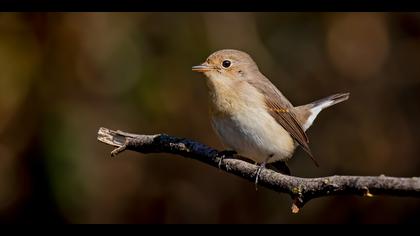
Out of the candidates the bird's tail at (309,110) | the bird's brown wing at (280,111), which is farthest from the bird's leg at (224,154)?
the bird's tail at (309,110)

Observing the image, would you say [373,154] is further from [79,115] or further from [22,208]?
[22,208]

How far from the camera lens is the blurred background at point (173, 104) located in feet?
20.6

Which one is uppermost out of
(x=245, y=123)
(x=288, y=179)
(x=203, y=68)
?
(x=203, y=68)

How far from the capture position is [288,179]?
10.9 ft

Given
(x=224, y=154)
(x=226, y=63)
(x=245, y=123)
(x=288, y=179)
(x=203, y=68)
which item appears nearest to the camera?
(x=288, y=179)

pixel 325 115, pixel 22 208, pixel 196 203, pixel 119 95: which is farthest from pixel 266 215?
pixel 22 208

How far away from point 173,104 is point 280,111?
1.62 meters

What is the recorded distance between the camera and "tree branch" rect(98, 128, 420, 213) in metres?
2.69

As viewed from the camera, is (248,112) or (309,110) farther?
(309,110)

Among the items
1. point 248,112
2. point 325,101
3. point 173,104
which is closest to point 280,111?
point 248,112

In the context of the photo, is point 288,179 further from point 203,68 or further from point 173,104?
point 173,104

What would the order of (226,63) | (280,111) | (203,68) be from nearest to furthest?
(203,68), (226,63), (280,111)

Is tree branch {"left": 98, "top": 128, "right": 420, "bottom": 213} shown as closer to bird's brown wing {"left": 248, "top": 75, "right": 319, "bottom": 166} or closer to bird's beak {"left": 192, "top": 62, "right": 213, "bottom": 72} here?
bird's beak {"left": 192, "top": 62, "right": 213, "bottom": 72}

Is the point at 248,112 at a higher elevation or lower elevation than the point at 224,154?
higher
